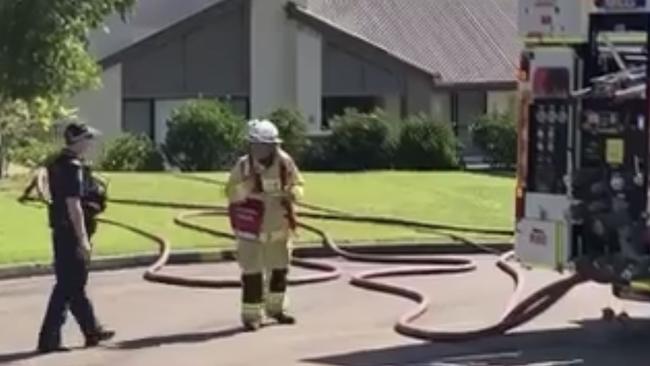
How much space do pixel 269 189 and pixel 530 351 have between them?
2339 mm

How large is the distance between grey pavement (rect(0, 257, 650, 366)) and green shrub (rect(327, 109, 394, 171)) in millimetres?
16556

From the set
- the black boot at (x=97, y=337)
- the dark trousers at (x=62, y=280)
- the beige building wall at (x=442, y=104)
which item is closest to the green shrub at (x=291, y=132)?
the beige building wall at (x=442, y=104)

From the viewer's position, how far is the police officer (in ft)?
38.4

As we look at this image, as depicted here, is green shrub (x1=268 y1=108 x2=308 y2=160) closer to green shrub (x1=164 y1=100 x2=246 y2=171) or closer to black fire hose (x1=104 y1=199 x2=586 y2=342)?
green shrub (x1=164 y1=100 x2=246 y2=171)

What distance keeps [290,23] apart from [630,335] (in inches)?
1227

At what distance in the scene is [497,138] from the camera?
35469 mm

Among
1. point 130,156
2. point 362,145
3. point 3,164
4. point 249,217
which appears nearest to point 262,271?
point 249,217

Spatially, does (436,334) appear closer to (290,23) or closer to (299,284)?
(299,284)

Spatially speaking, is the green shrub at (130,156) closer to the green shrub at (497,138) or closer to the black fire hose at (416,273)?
the green shrub at (497,138)

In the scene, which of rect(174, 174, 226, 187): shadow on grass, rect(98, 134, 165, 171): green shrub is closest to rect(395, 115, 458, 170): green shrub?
rect(98, 134, 165, 171): green shrub

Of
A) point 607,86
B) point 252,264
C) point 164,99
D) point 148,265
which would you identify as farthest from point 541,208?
point 164,99

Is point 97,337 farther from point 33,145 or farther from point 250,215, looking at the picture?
point 33,145

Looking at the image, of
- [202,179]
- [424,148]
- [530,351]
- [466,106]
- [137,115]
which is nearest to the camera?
[530,351]

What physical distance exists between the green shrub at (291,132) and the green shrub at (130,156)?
244 cm
